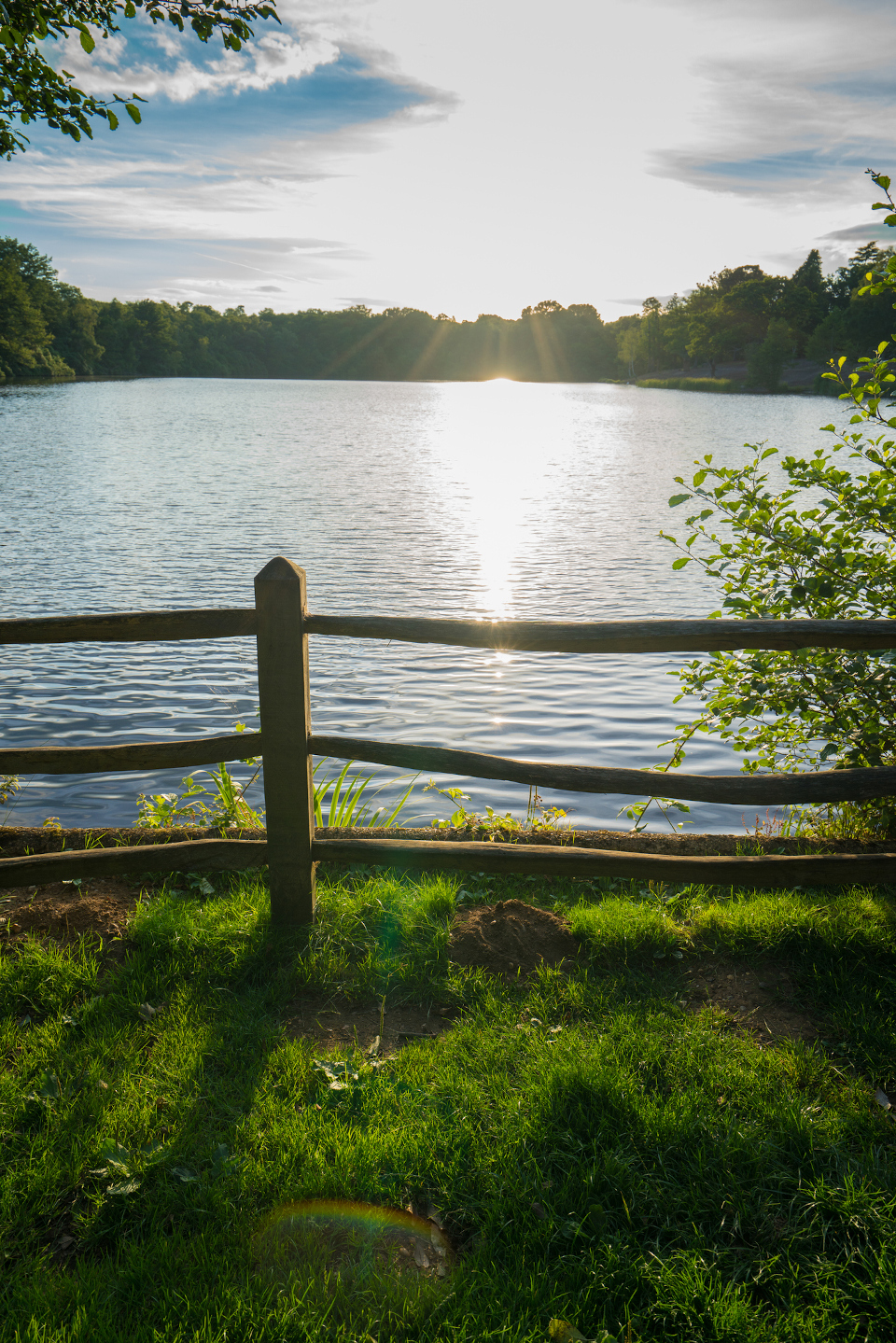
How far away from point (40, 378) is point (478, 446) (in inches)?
3167

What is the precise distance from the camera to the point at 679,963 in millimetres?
3877

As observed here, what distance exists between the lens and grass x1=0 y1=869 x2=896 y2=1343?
2205 mm

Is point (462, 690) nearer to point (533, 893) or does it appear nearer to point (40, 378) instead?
point (533, 893)

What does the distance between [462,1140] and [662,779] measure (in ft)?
5.75

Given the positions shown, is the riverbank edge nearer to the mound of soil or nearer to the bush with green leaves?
the bush with green leaves

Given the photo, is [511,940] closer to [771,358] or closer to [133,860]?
[133,860]

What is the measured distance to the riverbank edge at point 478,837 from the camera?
16.2 feet

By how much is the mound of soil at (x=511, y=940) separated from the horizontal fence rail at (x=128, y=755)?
1.34 meters

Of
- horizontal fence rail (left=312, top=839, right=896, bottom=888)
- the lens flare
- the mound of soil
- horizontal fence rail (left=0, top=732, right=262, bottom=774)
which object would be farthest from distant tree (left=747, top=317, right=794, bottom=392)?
the lens flare

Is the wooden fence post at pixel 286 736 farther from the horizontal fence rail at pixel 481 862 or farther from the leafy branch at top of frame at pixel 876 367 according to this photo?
the leafy branch at top of frame at pixel 876 367

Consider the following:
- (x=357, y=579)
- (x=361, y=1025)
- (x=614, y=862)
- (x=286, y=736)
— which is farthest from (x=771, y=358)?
(x=361, y=1025)

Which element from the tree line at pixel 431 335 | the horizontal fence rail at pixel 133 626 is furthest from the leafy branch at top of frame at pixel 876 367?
the tree line at pixel 431 335

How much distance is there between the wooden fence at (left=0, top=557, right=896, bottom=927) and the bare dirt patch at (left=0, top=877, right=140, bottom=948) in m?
0.34

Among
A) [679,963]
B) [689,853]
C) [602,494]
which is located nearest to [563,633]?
[679,963]
